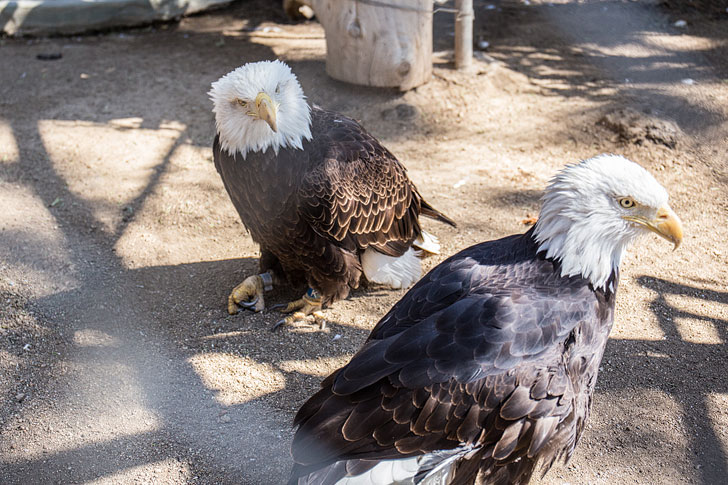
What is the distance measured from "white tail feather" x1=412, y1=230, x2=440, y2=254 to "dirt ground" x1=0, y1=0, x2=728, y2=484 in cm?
11

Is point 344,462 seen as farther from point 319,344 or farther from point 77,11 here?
point 77,11

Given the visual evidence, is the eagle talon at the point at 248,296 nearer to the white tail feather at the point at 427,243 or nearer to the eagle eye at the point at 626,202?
the white tail feather at the point at 427,243

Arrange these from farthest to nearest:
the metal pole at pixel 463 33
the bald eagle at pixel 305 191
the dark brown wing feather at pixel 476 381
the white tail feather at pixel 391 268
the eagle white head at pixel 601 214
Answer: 1. the metal pole at pixel 463 33
2. the white tail feather at pixel 391 268
3. the bald eagle at pixel 305 191
4. the eagle white head at pixel 601 214
5. the dark brown wing feather at pixel 476 381

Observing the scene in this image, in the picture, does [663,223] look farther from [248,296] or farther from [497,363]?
[248,296]

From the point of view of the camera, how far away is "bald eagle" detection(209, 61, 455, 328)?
3445 millimetres

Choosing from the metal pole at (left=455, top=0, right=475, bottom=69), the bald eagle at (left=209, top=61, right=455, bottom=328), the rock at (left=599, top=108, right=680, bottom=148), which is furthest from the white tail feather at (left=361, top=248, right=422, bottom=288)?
the metal pole at (left=455, top=0, right=475, bottom=69)

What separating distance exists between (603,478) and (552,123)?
3.37m

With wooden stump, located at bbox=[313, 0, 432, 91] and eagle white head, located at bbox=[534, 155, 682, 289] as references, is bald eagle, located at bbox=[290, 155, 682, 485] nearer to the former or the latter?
eagle white head, located at bbox=[534, 155, 682, 289]

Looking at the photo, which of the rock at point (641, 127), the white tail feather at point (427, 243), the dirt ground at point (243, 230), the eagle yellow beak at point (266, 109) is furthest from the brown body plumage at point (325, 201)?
the rock at point (641, 127)

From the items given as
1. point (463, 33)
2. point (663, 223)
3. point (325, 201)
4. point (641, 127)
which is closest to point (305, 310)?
point (325, 201)

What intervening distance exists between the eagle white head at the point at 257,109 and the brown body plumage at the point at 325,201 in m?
0.06

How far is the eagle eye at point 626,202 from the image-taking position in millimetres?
2498

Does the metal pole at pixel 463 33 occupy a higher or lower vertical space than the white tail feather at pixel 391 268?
higher

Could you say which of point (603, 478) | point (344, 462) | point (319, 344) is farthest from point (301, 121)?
point (603, 478)
